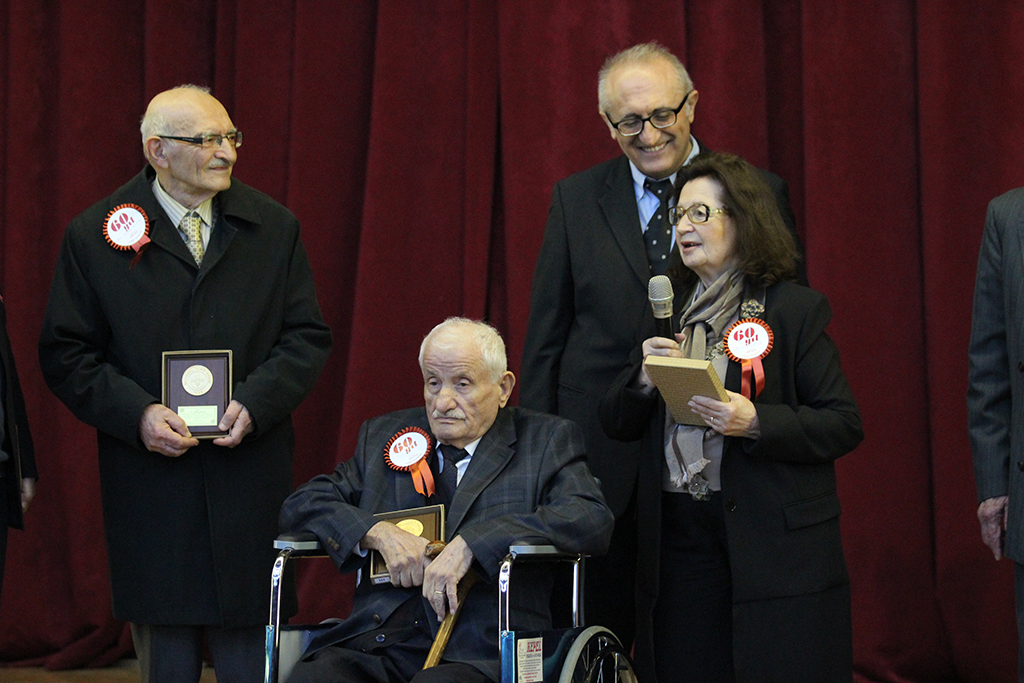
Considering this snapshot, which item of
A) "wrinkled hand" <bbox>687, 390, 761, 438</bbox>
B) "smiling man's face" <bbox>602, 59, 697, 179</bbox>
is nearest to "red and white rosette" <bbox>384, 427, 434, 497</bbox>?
"wrinkled hand" <bbox>687, 390, 761, 438</bbox>

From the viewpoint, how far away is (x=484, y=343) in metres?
2.85

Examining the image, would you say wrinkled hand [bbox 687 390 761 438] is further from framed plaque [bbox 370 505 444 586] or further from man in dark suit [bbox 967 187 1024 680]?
framed plaque [bbox 370 505 444 586]

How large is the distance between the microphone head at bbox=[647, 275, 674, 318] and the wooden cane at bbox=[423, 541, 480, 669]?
2.35ft

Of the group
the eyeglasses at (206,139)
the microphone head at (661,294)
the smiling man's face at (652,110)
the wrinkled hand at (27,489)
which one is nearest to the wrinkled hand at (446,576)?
the microphone head at (661,294)

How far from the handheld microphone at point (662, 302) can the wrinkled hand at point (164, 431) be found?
1.34 m

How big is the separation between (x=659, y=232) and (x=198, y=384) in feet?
4.29

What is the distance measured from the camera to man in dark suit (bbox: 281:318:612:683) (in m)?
2.55

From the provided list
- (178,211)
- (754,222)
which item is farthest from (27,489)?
(754,222)

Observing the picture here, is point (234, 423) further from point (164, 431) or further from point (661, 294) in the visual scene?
point (661, 294)

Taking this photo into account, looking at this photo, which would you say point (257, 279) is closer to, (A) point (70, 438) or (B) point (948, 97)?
(A) point (70, 438)

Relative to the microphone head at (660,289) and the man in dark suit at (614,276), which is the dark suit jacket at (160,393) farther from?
the microphone head at (660,289)

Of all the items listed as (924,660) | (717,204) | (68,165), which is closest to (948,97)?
(717,204)

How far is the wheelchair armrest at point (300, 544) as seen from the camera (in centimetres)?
266

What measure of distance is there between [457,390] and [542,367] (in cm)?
43
